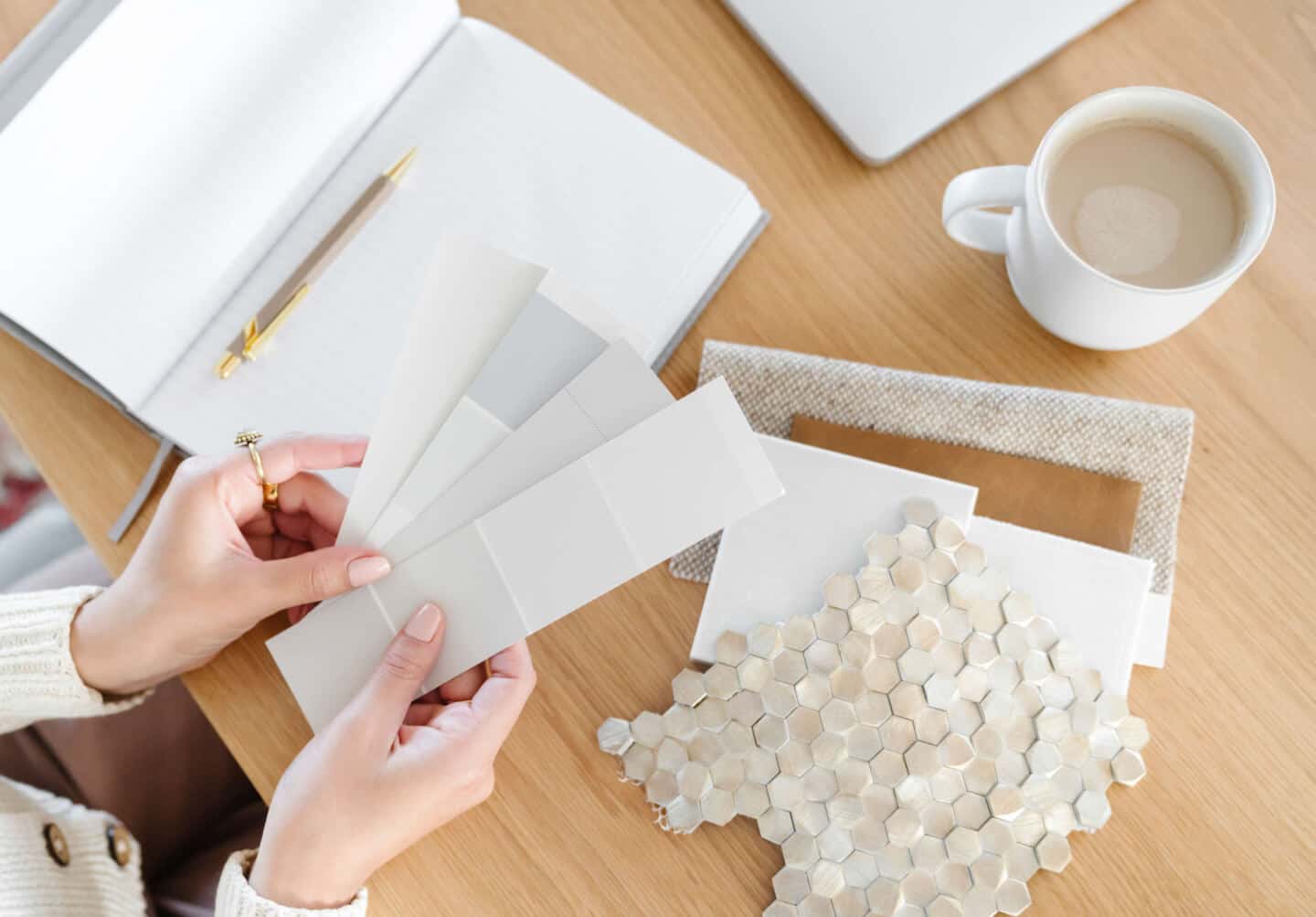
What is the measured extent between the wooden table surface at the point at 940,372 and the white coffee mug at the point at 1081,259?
0.06 m

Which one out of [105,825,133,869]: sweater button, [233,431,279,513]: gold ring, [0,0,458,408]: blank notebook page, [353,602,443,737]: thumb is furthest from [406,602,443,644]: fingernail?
[105,825,133,869]: sweater button

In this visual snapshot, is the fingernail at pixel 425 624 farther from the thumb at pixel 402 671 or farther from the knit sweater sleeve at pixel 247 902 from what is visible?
the knit sweater sleeve at pixel 247 902

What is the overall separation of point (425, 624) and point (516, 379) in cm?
13

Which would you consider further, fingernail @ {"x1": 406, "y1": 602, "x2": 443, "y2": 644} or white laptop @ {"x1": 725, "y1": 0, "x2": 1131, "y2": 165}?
white laptop @ {"x1": 725, "y1": 0, "x2": 1131, "y2": 165}

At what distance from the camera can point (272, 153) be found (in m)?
0.60

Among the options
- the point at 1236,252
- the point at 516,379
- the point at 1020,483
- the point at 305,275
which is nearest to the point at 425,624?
the point at 516,379

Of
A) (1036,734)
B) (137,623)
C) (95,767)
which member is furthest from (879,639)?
(95,767)

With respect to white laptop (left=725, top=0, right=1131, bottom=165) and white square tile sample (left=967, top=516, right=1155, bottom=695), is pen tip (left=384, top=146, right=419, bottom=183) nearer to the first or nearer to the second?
white laptop (left=725, top=0, right=1131, bottom=165)

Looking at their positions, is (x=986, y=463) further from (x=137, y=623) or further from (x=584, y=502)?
(x=137, y=623)

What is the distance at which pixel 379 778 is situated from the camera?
525 millimetres

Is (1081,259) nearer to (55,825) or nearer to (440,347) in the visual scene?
(440,347)

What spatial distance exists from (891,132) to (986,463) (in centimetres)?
20

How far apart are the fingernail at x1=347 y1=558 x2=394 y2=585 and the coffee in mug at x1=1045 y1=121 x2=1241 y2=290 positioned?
0.39 metres

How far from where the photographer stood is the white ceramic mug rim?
49cm
